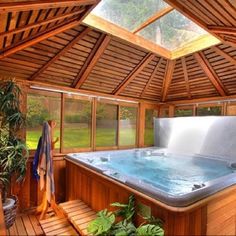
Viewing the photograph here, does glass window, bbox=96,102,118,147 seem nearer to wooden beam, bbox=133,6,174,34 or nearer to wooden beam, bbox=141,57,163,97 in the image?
wooden beam, bbox=141,57,163,97

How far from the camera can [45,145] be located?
2.73 meters

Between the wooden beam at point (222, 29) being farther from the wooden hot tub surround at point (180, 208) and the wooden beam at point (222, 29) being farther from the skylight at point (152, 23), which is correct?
the wooden hot tub surround at point (180, 208)

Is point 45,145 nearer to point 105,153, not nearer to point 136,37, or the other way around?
point 105,153

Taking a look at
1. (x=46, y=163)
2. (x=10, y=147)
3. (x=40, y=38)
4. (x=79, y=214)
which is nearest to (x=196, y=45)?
(x=40, y=38)

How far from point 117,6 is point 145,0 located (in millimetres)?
363

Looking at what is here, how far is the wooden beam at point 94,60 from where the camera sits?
3045 mm

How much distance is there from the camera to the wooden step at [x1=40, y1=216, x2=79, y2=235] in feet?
7.50

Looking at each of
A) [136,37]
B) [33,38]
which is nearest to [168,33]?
[136,37]

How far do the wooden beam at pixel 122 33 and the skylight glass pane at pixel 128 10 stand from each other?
0.07 metres

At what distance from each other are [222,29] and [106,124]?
9.10 feet

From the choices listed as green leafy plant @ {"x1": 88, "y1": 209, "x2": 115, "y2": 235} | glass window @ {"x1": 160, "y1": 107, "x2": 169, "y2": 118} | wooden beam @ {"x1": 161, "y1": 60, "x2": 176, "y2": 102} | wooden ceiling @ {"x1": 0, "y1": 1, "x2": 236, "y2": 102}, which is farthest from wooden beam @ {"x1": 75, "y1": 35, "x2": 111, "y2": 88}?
glass window @ {"x1": 160, "y1": 107, "x2": 169, "y2": 118}

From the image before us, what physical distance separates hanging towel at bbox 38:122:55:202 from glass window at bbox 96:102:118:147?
150 cm

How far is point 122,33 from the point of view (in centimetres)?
297

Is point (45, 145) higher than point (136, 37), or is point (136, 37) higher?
point (136, 37)
